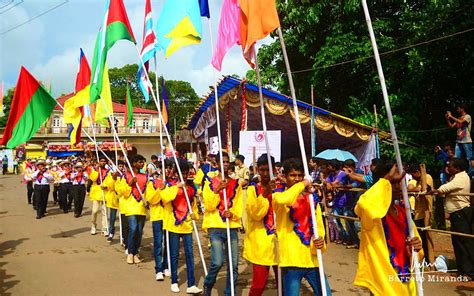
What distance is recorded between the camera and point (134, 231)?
24.0ft

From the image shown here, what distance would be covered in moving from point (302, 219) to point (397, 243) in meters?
0.85

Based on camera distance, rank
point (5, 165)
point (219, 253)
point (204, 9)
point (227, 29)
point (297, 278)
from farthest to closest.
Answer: point (5, 165)
point (204, 9)
point (227, 29)
point (219, 253)
point (297, 278)

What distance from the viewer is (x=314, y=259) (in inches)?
147

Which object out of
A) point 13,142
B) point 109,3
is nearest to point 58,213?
point 13,142

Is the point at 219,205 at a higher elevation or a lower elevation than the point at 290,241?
higher

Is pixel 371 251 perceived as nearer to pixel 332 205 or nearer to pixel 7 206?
pixel 332 205

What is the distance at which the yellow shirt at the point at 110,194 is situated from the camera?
948cm

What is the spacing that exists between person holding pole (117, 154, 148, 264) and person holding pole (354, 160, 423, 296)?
4.81 metres

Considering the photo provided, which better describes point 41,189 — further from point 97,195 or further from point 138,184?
point 138,184

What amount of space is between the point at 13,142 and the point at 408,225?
→ 6.88 meters

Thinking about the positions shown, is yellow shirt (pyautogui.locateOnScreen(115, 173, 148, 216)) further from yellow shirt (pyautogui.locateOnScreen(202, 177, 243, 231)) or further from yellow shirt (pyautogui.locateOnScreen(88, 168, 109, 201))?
yellow shirt (pyautogui.locateOnScreen(88, 168, 109, 201))

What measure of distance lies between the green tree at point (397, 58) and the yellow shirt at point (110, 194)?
7.93m

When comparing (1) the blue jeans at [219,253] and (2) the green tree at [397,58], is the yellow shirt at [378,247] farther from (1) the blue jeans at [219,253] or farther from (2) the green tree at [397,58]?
(2) the green tree at [397,58]

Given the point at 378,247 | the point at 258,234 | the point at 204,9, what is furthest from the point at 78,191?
the point at 378,247
